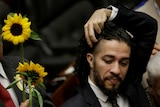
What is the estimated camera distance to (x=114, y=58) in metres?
2.47

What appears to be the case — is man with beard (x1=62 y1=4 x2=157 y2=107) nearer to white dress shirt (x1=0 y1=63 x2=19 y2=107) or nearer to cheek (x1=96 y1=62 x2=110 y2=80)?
cheek (x1=96 y1=62 x2=110 y2=80)

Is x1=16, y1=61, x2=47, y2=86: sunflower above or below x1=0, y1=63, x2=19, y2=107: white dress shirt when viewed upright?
above

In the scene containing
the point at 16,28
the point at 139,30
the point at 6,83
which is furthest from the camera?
the point at 139,30

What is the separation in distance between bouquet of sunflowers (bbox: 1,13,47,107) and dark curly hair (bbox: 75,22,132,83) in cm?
39

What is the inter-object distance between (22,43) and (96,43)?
486 millimetres

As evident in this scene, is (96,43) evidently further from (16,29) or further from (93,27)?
(16,29)

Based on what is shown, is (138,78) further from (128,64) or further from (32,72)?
(32,72)

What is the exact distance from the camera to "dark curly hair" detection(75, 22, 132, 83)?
2494 millimetres

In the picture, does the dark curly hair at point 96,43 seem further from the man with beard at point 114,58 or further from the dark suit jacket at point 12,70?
the dark suit jacket at point 12,70

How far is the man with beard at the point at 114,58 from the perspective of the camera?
2.47m

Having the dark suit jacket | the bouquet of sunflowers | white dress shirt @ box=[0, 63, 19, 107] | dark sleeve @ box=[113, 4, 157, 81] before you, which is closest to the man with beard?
dark sleeve @ box=[113, 4, 157, 81]

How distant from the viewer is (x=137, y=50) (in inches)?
102

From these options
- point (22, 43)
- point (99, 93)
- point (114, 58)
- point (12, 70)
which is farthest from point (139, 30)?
point (22, 43)

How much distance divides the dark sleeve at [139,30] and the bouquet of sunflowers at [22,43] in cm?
58
